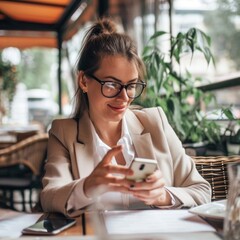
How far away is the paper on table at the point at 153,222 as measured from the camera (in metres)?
1.02

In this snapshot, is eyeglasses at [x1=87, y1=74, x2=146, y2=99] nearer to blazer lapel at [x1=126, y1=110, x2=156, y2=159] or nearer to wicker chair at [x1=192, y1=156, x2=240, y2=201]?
blazer lapel at [x1=126, y1=110, x2=156, y2=159]

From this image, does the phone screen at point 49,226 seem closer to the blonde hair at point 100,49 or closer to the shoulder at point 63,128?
the shoulder at point 63,128

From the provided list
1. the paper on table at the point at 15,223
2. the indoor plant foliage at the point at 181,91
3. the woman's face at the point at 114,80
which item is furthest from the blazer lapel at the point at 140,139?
the indoor plant foliage at the point at 181,91

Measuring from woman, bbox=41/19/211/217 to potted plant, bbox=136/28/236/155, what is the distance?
0.66 metres

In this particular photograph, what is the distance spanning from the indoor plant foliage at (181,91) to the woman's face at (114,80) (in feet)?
2.43

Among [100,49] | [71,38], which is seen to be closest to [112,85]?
[100,49]

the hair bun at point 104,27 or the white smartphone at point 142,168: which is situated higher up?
the hair bun at point 104,27

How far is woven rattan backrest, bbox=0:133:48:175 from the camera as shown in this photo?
341 cm

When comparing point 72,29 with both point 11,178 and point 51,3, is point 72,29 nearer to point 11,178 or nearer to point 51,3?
point 51,3

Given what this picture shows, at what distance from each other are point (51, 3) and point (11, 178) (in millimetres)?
3833

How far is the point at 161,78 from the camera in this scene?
231cm

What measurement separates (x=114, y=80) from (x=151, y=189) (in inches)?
18.2

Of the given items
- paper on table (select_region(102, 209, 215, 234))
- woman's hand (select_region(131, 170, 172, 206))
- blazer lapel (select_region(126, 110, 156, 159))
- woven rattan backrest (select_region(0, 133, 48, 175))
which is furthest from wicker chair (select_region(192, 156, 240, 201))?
woven rattan backrest (select_region(0, 133, 48, 175))

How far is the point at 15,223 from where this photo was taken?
3.88 feet
